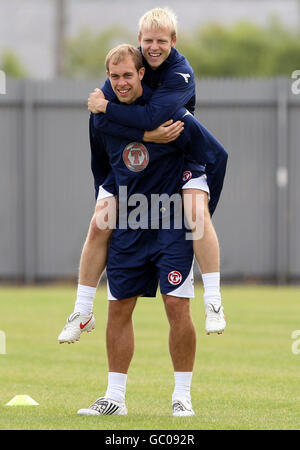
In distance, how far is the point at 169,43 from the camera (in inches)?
299

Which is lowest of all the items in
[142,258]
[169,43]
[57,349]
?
[57,349]

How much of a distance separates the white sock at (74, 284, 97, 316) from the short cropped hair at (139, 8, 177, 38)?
1769 millimetres

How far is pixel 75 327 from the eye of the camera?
787 cm

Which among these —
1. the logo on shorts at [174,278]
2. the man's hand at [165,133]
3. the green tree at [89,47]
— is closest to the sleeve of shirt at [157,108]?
the man's hand at [165,133]

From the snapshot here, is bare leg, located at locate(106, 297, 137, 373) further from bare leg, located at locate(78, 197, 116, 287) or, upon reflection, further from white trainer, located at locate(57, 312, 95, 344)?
bare leg, located at locate(78, 197, 116, 287)

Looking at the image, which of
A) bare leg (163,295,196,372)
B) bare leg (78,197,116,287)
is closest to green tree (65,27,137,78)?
bare leg (78,197,116,287)

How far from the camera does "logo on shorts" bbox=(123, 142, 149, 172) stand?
7.71 m

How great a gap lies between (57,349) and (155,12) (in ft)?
15.4

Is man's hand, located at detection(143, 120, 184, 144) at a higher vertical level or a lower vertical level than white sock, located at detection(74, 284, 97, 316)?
higher

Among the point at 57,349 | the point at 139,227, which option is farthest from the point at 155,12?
the point at 57,349

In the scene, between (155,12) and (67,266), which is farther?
(67,266)

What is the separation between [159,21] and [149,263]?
1580 millimetres

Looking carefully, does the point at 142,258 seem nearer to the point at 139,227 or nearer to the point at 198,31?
the point at 139,227

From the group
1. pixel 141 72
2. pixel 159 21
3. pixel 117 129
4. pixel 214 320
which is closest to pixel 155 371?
pixel 214 320
